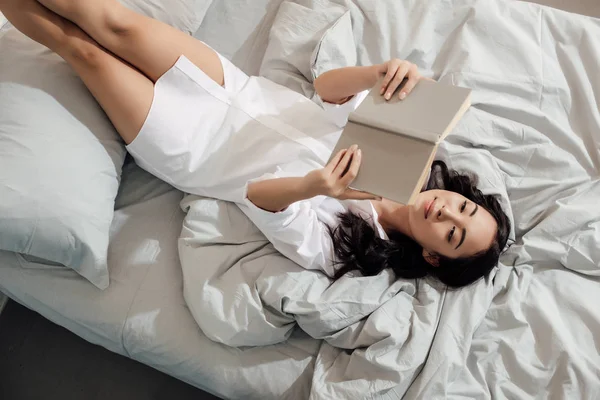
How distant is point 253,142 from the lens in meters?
1.09

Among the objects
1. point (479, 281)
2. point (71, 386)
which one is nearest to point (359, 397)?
point (479, 281)

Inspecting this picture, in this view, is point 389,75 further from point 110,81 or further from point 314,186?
A: point 110,81

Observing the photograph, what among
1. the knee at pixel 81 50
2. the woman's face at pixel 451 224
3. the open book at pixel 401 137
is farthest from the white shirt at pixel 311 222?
the knee at pixel 81 50

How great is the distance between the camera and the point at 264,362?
40.6 inches

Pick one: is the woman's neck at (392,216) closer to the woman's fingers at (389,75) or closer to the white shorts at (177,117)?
the woman's fingers at (389,75)

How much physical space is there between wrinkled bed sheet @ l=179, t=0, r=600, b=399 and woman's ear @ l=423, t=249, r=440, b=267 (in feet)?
0.16

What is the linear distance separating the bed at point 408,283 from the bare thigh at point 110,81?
0.19m

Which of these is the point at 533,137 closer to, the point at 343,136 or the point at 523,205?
the point at 523,205

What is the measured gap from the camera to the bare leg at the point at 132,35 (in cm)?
100

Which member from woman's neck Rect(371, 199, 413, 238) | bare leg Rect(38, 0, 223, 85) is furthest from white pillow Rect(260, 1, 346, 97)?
woman's neck Rect(371, 199, 413, 238)

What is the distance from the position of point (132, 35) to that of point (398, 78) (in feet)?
1.82

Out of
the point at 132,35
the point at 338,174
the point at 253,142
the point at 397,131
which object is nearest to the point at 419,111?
the point at 397,131

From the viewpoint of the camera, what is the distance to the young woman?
3.31 ft

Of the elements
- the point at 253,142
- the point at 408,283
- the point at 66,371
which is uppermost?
the point at 253,142
